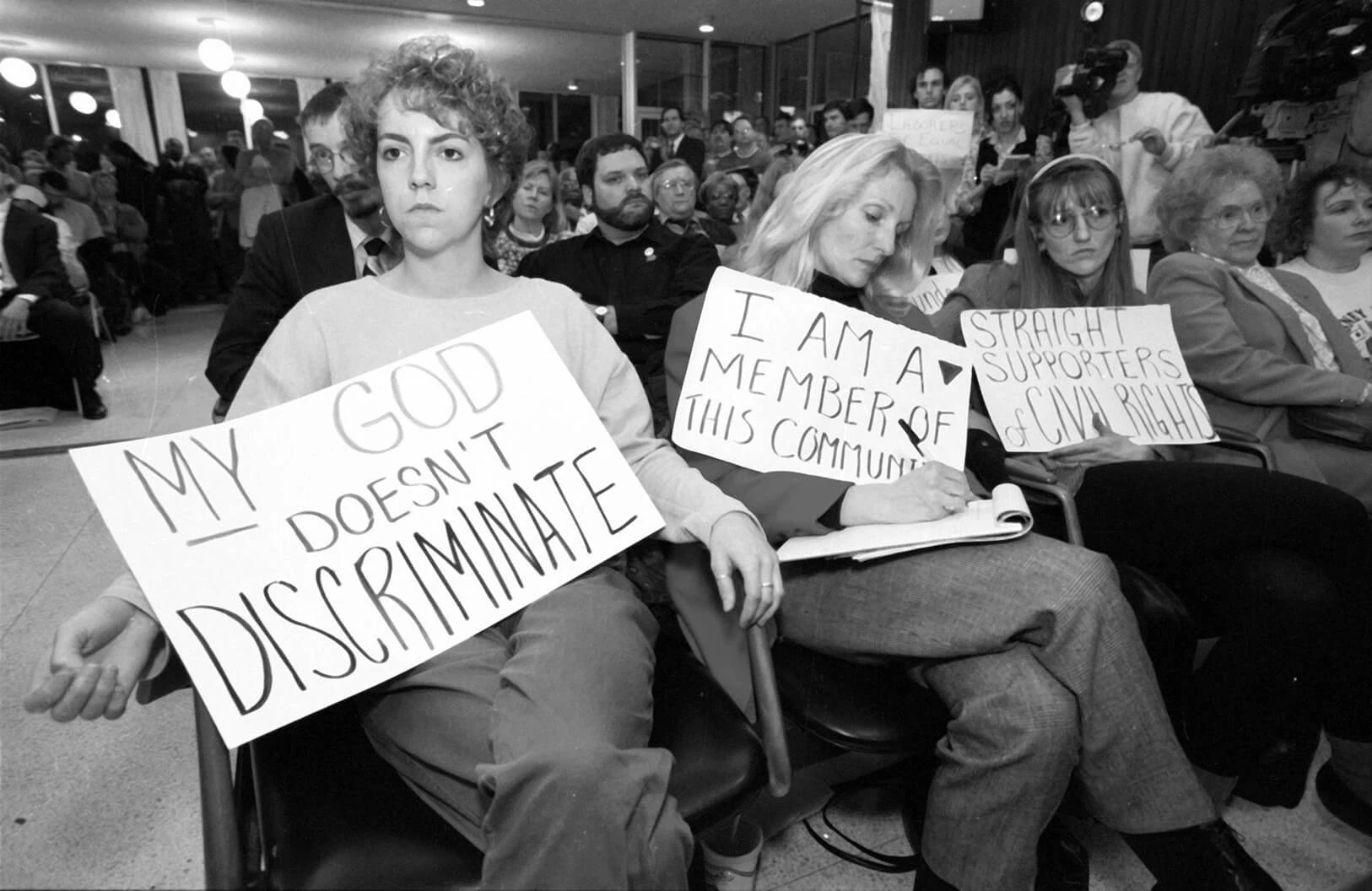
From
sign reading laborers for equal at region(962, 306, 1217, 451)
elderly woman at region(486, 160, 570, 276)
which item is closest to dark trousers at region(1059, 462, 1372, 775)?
sign reading laborers for equal at region(962, 306, 1217, 451)

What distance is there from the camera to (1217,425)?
2.04 metres

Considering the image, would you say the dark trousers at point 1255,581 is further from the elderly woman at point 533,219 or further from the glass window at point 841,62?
the glass window at point 841,62

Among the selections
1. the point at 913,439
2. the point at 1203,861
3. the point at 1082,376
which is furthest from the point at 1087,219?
the point at 1203,861

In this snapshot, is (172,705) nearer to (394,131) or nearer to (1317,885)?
(394,131)

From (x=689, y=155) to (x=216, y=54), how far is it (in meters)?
2.79

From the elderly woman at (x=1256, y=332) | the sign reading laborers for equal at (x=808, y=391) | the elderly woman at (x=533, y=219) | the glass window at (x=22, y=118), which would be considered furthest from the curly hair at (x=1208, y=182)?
the glass window at (x=22, y=118)

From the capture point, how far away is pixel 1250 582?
145 centimetres

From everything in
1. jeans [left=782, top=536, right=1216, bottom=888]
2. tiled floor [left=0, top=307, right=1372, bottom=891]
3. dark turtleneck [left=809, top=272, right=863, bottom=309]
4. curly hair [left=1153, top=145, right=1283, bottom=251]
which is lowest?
jeans [left=782, top=536, right=1216, bottom=888]

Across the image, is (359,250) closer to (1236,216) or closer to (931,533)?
(931,533)

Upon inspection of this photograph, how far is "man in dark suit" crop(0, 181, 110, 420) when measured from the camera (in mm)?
896

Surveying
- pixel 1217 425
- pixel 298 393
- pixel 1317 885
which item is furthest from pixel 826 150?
pixel 1317 885

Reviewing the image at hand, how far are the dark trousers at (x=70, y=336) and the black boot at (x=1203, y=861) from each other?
5.26 feet

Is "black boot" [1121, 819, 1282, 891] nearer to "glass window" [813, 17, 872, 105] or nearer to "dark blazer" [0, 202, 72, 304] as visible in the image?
"dark blazer" [0, 202, 72, 304]

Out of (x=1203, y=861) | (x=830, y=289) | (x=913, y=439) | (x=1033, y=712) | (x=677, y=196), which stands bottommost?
(x=1203, y=861)
